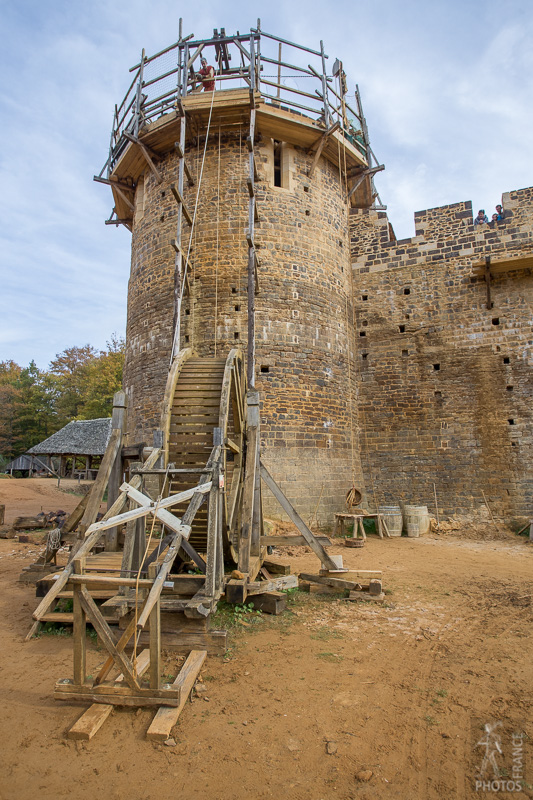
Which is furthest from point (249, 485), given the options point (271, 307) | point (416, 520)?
point (416, 520)

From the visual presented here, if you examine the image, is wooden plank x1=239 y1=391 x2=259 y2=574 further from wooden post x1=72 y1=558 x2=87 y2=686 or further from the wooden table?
the wooden table

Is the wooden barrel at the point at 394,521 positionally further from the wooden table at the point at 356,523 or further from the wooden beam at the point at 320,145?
the wooden beam at the point at 320,145

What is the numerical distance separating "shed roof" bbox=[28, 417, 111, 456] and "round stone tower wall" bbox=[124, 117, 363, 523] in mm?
13011

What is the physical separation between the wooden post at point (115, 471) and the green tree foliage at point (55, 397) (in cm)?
2560

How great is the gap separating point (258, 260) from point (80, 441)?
58.4 ft

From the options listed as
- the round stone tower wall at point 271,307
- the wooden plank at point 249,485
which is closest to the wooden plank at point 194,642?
the wooden plank at point 249,485

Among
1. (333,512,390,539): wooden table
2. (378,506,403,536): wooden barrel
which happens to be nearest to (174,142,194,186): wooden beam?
(333,512,390,539): wooden table

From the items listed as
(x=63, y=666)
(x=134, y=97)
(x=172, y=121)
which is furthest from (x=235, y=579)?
(x=134, y=97)

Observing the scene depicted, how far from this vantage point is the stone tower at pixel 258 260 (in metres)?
11.0

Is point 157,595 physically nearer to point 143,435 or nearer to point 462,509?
point 143,435

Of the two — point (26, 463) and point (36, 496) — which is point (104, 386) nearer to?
point (26, 463)

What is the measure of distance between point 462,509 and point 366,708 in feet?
31.2

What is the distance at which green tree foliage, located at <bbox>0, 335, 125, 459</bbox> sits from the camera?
3169 cm

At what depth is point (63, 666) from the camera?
3977mm
